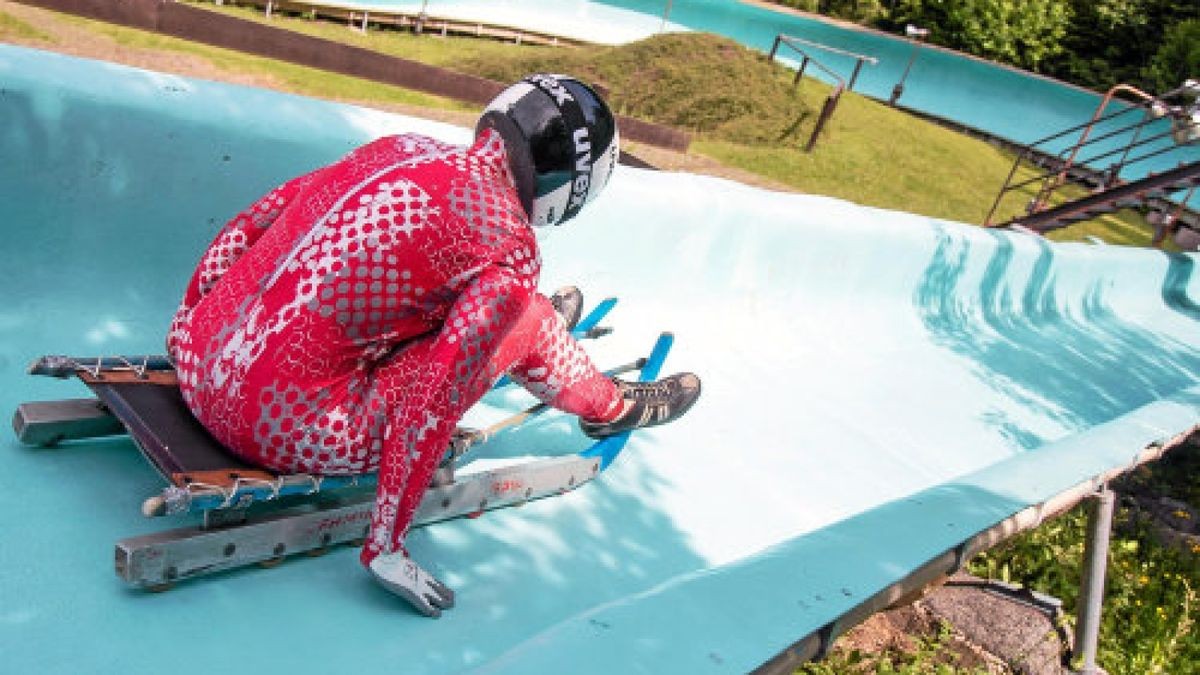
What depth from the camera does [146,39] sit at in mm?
9609

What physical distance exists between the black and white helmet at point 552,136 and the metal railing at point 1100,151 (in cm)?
748

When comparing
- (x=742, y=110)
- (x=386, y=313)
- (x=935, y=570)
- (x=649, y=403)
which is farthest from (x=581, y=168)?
(x=742, y=110)

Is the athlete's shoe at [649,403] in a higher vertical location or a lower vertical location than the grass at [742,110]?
higher

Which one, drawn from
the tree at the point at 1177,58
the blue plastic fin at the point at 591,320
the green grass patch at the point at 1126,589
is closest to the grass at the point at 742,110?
the green grass patch at the point at 1126,589

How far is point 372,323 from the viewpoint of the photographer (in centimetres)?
235

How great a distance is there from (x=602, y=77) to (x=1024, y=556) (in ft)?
35.7

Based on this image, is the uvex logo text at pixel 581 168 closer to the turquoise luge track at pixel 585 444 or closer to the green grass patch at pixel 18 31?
the turquoise luge track at pixel 585 444

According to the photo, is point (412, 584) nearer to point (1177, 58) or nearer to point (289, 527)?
point (289, 527)

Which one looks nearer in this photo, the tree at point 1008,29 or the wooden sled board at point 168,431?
the wooden sled board at point 168,431

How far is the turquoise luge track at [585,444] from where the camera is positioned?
2215mm

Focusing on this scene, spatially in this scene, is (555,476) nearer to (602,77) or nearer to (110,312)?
(110,312)

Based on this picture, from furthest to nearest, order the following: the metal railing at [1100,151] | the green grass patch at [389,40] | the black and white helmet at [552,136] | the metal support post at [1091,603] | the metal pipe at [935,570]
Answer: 1. the green grass patch at [389,40]
2. the metal railing at [1100,151]
3. the metal support post at [1091,603]
4. the black and white helmet at [552,136]
5. the metal pipe at [935,570]

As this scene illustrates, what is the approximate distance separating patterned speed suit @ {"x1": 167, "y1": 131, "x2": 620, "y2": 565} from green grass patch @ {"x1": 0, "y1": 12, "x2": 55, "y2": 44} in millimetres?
Result: 7165

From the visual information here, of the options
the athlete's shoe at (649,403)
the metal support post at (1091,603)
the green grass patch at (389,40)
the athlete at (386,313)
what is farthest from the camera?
the green grass patch at (389,40)
